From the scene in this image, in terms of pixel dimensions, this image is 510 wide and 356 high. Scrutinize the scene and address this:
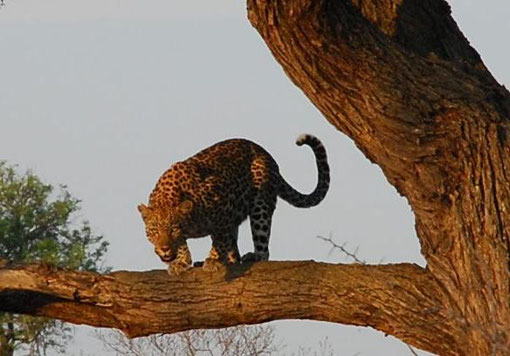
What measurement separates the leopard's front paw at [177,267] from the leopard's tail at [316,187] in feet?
4.61

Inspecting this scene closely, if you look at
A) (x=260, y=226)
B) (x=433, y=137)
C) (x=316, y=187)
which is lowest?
(x=433, y=137)

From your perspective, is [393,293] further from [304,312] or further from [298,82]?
[298,82]

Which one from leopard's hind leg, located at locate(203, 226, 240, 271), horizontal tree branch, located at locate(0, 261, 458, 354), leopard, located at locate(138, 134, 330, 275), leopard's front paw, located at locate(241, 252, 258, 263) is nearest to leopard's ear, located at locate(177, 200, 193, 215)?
leopard, located at locate(138, 134, 330, 275)

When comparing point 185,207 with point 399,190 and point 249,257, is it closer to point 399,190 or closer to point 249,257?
point 249,257

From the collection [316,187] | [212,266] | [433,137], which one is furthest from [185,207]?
[433,137]

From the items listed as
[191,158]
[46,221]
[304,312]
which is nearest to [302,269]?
[304,312]

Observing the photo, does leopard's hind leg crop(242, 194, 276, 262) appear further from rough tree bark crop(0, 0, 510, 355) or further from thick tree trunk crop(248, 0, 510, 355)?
thick tree trunk crop(248, 0, 510, 355)

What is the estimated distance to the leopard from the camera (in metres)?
9.23

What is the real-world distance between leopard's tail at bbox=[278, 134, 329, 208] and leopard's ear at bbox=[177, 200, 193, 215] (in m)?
0.94

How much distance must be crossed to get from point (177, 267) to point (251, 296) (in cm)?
74

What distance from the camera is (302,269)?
26.1ft

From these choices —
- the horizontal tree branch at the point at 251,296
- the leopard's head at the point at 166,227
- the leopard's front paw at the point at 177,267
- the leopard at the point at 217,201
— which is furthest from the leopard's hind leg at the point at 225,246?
the horizontal tree branch at the point at 251,296

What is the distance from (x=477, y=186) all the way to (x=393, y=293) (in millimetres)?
645

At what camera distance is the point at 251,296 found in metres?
7.97
